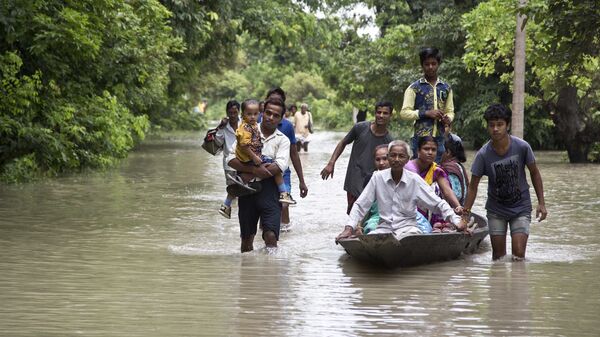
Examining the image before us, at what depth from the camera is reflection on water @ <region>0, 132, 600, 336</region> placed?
756 cm

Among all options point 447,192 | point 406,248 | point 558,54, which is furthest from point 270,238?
point 558,54

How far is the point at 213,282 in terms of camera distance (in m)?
9.37

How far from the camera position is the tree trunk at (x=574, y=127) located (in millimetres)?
29703

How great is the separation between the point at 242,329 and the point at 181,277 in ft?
7.72

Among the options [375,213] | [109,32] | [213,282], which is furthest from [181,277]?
[109,32]

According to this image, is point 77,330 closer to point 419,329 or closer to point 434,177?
point 419,329

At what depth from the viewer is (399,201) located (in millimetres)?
9930

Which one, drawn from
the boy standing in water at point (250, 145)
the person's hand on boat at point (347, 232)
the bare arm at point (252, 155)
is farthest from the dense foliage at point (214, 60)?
the person's hand on boat at point (347, 232)

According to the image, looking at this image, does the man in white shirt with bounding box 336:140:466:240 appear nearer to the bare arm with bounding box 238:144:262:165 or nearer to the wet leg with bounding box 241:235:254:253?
the bare arm with bounding box 238:144:262:165

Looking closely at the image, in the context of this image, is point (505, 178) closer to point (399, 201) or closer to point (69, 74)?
point (399, 201)

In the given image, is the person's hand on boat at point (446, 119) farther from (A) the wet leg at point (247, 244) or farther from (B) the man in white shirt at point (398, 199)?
(A) the wet leg at point (247, 244)

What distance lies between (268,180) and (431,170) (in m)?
1.56

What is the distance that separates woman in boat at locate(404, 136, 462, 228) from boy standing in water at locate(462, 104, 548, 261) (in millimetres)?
360

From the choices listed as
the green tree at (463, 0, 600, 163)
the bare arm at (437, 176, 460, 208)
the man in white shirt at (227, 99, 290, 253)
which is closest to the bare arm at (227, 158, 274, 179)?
the man in white shirt at (227, 99, 290, 253)
